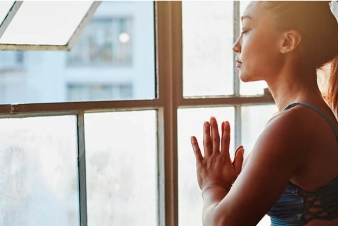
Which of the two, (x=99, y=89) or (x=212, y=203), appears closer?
(x=212, y=203)

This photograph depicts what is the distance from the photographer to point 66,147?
141 centimetres

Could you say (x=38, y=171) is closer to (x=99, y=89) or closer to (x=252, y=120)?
(x=252, y=120)

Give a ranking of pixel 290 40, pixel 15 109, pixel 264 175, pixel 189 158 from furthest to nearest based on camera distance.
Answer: pixel 189 158, pixel 15 109, pixel 290 40, pixel 264 175

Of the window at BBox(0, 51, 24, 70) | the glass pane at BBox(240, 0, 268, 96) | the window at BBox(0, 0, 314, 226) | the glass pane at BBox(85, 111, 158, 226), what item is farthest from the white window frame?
the window at BBox(0, 51, 24, 70)

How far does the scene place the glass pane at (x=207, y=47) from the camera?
1.56 meters

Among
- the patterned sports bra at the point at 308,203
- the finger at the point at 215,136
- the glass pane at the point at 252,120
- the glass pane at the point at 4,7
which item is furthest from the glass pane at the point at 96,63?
the patterned sports bra at the point at 308,203

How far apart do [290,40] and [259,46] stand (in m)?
0.06

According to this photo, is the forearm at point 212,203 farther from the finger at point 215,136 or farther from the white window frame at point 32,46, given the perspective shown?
the white window frame at point 32,46

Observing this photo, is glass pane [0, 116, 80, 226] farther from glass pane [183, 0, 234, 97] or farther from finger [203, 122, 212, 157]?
finger [203, 122, 212, 157]

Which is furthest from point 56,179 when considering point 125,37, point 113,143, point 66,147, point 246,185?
point 125,37

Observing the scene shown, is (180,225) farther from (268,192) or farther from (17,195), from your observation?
(268,192)

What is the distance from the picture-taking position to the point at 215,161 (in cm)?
94

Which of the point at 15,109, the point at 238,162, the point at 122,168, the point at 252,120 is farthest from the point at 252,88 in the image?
the point at 15,109

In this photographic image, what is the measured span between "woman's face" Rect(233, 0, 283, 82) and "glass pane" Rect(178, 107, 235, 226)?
627 millimetres
